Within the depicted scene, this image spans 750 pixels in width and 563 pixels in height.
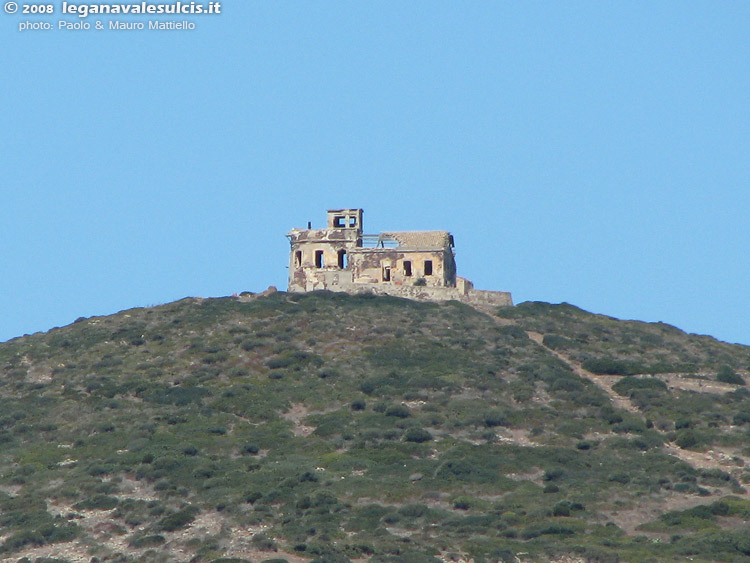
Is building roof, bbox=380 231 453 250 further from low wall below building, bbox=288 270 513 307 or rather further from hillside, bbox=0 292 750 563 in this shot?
hillside, bbox=0 292 750 563

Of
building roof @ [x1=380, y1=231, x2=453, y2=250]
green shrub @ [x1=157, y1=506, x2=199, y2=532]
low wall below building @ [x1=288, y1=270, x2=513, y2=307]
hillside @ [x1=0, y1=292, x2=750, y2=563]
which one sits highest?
building roof @ [x1=380, y1=231, x2=453, y2=250]

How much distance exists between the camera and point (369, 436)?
68.4 meters

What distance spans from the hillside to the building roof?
16.1 feet

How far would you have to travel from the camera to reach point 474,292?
9925 centimetres

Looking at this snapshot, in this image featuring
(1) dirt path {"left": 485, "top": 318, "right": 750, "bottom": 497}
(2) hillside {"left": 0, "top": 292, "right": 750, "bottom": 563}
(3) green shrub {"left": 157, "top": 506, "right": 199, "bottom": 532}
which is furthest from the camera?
(1) dirt path {"left": 485, "top": 318, "right": 750, "bottom": 497}

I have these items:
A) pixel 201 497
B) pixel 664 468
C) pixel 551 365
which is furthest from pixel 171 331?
pixel 664 468

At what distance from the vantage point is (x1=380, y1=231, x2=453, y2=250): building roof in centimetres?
9562

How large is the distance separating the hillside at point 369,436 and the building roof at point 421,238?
4918 millimetres

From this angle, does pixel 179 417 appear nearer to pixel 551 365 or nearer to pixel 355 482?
pixel 355 482

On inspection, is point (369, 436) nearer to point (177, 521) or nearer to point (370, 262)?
point (177, 521)

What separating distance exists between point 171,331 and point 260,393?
14661mm

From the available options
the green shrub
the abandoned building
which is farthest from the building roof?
the green shrub

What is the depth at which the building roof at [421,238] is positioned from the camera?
95.6m

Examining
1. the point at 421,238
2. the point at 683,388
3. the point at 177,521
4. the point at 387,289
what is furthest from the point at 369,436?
the point at 421,238
